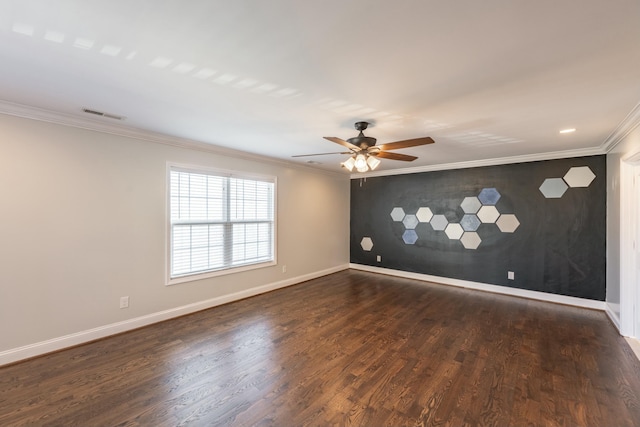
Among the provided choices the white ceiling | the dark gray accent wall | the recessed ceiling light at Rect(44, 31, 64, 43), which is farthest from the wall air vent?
the dark gray accent wall

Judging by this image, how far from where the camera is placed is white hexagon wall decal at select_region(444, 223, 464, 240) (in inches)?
193

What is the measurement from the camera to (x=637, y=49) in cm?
147

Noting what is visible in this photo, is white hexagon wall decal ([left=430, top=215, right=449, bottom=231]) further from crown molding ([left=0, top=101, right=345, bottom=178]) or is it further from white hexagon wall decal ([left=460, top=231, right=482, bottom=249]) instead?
crown molding ([left=0, top=101, right=345, bottom=178])

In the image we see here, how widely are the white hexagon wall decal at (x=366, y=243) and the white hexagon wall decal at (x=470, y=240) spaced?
1913 millimetres

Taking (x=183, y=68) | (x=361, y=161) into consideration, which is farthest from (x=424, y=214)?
(x=183, y=68)

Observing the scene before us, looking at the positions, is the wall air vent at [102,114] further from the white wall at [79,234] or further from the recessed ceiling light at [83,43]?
the recessed ceiling light at [83,43]

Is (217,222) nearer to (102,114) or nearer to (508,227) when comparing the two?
(102,114)

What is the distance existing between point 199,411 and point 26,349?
1.96 meters

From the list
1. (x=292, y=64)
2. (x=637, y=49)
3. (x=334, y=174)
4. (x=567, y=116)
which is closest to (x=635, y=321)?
(x=567, y=116)

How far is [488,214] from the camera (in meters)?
4.61

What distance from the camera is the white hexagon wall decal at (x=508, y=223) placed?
14.3 ft

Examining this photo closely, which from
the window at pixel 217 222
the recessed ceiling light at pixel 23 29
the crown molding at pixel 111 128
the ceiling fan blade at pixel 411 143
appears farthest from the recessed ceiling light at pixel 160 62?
the window at pixel 217 222

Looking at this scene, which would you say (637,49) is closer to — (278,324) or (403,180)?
(278,324)

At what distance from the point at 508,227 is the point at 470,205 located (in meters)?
0.67
